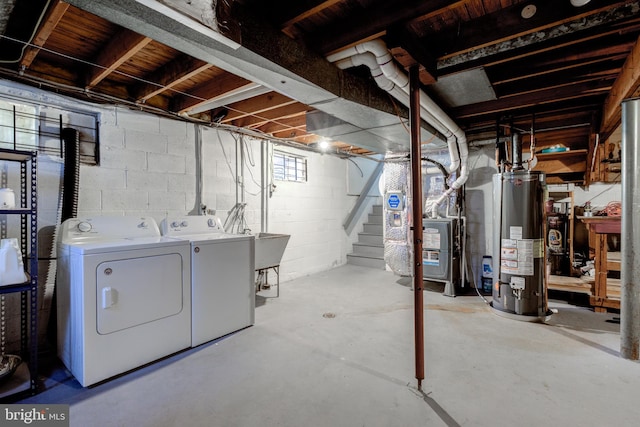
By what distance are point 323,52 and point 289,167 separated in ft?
9.54

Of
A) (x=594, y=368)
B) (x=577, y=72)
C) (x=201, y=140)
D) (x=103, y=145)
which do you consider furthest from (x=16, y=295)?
(x=577, y=72)

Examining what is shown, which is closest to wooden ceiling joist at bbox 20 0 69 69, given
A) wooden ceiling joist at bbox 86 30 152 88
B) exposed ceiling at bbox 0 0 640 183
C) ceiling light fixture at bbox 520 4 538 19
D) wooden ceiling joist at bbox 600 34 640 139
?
exposed ceiling at bbox 0 0 640 183

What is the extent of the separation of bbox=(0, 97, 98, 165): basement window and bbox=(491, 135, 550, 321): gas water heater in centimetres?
410

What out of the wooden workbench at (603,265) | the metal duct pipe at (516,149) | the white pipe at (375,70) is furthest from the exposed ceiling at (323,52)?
the wooden workbench at (603,265)

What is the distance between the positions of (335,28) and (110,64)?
1621 millimetres

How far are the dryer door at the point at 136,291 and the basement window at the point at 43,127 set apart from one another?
1.19 meters

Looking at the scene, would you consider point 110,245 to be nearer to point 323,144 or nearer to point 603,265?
point 323,144

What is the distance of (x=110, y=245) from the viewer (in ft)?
7.05

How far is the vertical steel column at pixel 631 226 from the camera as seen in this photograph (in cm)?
229

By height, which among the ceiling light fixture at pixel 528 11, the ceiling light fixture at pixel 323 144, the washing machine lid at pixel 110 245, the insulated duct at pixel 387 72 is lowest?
the washing machine lid at pixel 110 245

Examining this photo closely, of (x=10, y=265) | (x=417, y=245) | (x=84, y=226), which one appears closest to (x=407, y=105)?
(x=417, y=245)

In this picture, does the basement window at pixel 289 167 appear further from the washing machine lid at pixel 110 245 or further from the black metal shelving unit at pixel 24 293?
the black metal shelving unit at pixel 24 293

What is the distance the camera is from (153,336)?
2.33 metres

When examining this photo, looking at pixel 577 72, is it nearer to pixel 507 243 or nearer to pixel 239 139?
pixel 507 243
